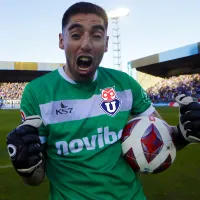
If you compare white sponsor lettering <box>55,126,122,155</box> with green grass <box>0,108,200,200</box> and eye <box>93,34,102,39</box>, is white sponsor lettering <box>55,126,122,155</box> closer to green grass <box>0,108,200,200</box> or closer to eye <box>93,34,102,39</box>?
eye <box>93,34,102,39</box>

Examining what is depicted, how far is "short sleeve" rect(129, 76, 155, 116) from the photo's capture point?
2127mm

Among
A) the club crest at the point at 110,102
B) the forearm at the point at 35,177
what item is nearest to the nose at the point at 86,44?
the club crest at the point at 110,102

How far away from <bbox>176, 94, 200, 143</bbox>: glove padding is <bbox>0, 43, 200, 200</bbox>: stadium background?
7.12ft

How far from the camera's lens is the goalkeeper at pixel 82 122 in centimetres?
180

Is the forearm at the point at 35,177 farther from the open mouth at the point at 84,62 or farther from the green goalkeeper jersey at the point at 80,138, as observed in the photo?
the open mouth at the point at 84,62

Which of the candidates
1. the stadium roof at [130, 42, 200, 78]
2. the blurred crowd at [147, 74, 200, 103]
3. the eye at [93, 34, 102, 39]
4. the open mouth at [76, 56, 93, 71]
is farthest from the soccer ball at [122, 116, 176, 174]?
the blurred crowd at [147, 74, 200, 103]

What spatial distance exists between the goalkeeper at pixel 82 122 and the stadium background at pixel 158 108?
7.05 ft

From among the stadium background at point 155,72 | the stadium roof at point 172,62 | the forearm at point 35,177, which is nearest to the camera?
the forearm at point 35,177

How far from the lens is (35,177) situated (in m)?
1.76

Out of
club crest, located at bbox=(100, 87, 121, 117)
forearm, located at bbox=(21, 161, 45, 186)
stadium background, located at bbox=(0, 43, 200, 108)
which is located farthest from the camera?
stadium background, located at bbox=(0, 43, 200, 108)

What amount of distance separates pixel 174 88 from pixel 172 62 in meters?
3.12

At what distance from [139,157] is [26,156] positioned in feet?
2.39

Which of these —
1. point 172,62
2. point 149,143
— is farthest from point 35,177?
point 172,62

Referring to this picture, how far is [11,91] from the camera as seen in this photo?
43875 mm
